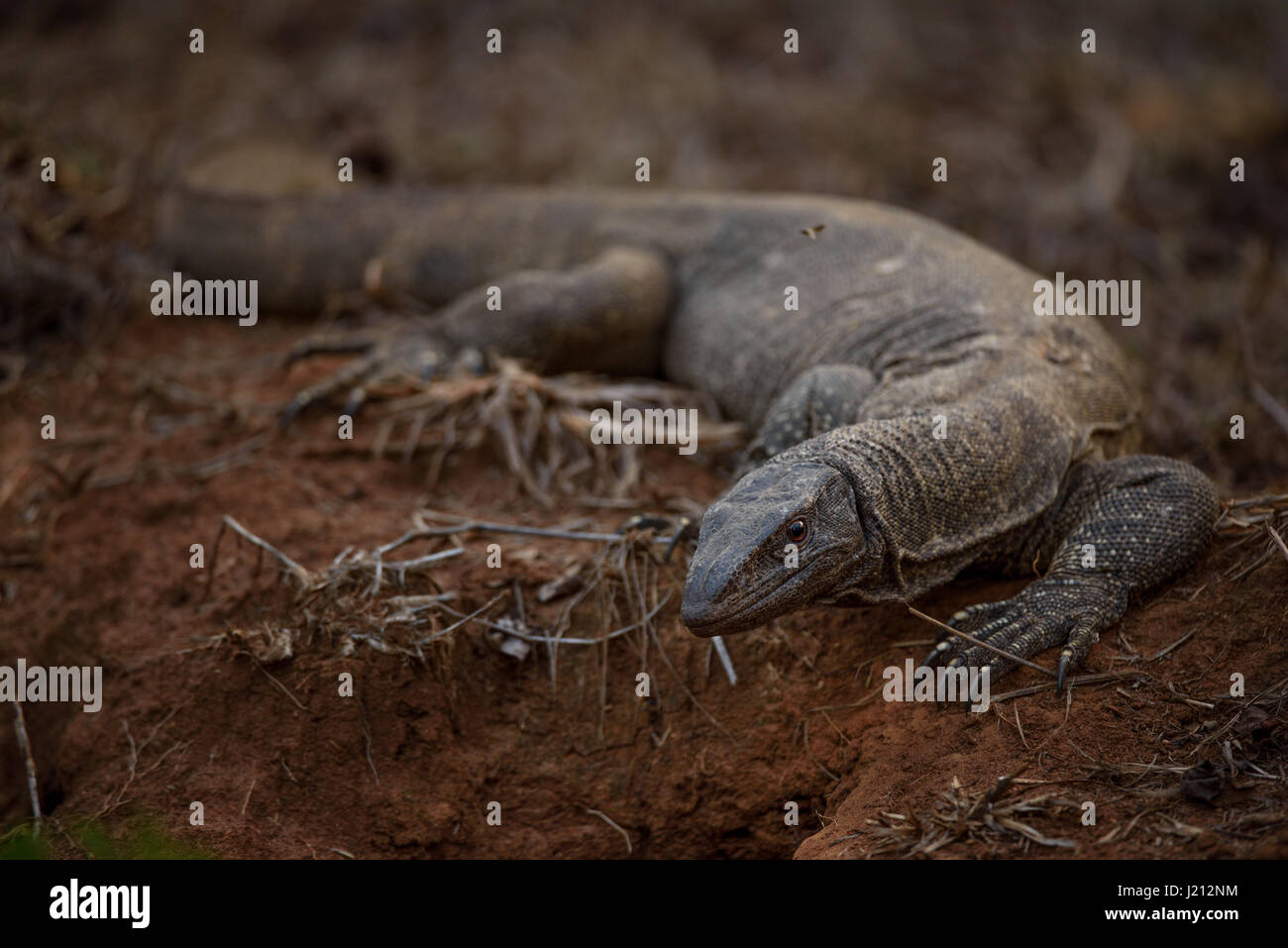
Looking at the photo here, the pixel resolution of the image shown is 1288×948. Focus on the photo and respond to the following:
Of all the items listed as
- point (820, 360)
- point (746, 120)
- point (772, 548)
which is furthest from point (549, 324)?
point (746, 120)

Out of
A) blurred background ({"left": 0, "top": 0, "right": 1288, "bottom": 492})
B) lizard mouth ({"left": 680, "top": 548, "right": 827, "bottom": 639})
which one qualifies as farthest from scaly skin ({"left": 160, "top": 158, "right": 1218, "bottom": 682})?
blurred background ({"left": 0, "top": 0, "right": 1288, "bottom": 492})

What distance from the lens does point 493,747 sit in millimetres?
4395

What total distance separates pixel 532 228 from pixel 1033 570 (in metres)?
4.04

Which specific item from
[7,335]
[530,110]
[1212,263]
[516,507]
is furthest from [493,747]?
[530,110]

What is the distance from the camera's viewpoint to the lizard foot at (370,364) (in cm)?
610

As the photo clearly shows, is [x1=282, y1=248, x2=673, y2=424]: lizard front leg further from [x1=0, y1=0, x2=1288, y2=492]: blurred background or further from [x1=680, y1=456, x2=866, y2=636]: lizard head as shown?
[x1=680, y1=456, x2=866, y2=636]: lizard head

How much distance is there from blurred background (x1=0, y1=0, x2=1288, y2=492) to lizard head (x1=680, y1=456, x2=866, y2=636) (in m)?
3.20

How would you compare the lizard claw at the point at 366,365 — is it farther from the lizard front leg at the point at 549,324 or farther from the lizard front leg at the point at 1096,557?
the lizard front leg at the point at 1096,557

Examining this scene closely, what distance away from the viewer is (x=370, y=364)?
6418mm

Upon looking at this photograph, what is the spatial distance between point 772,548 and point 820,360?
90.2 inches

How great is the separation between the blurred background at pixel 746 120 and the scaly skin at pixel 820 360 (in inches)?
48.4

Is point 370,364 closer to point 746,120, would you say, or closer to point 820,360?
point 820,360

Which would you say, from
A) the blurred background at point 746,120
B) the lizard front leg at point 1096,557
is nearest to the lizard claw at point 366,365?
the blurred background at point 746,120

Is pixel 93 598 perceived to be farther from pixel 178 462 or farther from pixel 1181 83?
pixel 1181 83
